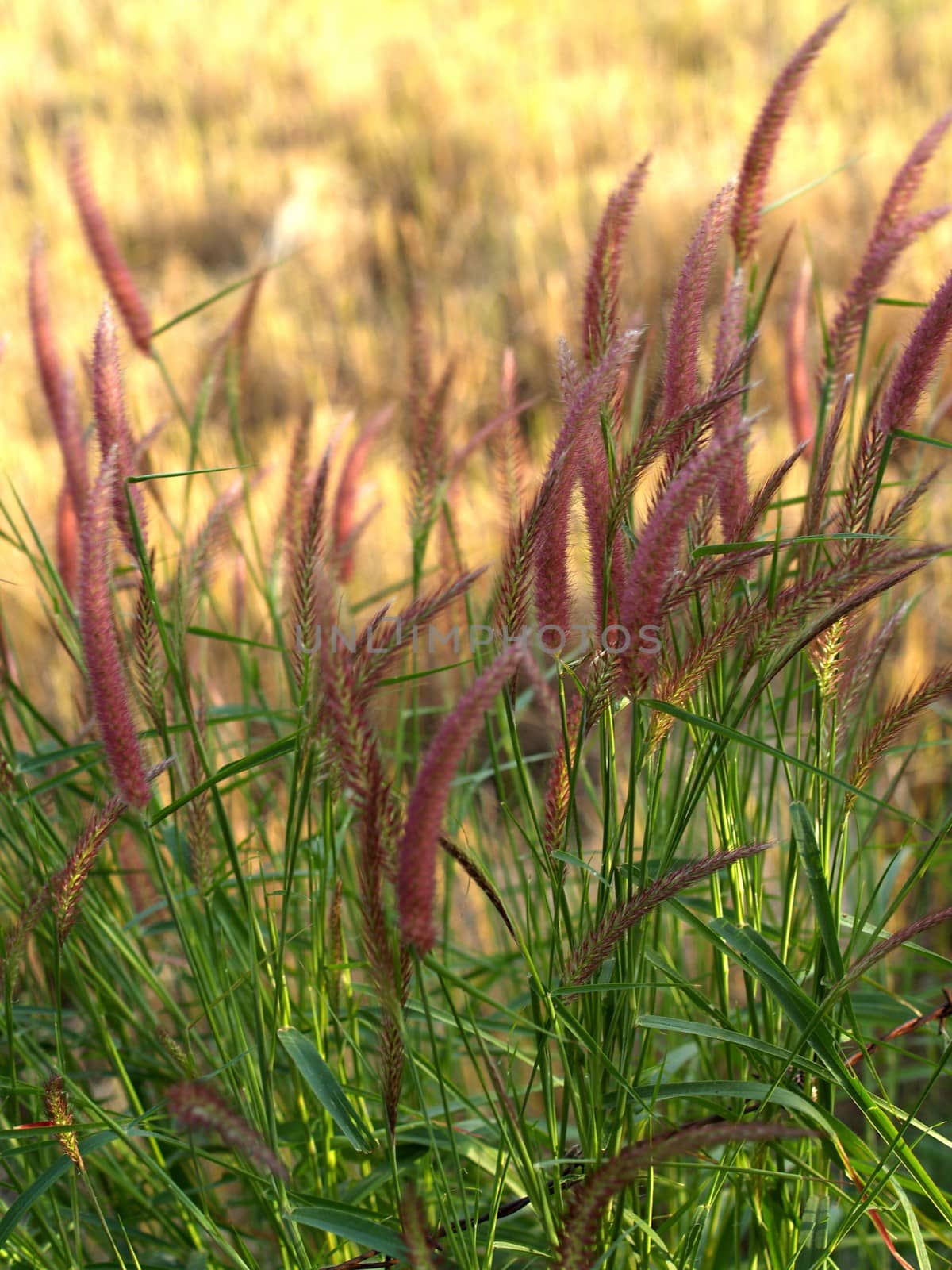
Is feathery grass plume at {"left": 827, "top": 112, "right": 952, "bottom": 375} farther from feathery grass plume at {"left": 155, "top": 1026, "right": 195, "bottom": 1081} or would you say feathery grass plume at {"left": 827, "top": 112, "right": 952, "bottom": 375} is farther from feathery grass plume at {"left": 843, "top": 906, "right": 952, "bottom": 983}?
feathery grass plume at {"left": 155, "top": 1026, "right": 195, "bottom": 1081}

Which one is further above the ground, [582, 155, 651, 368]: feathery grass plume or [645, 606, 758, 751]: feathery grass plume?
[582, 155, 651, 368]: feathery grass plume

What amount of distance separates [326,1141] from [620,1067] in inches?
10.0

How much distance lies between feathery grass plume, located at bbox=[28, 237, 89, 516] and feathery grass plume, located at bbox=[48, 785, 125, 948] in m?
0.43

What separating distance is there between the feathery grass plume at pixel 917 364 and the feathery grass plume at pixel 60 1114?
26.1 inches

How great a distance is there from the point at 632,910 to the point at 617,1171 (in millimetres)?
146

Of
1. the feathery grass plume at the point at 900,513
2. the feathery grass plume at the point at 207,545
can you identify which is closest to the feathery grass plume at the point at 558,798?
the feathery grass plume at the point at 900,513

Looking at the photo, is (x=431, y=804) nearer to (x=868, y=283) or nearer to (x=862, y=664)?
(x=862, y=664)

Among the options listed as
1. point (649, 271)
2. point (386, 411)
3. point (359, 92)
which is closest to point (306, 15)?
point (359, 92)

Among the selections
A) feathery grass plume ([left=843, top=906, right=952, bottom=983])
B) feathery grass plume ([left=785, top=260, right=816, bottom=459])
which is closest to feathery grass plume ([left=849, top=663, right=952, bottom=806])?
feathery grass plume ([left=843, top=906, right=952, bottom=983])

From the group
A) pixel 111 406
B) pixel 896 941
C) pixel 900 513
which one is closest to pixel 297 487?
pixel 111 406

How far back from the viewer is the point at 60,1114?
0.70 meters

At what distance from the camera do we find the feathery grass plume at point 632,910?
615 mm

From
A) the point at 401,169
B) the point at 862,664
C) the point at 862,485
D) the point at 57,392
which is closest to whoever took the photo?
the point at 862,485

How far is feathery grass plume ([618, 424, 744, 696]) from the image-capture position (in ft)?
1.68
